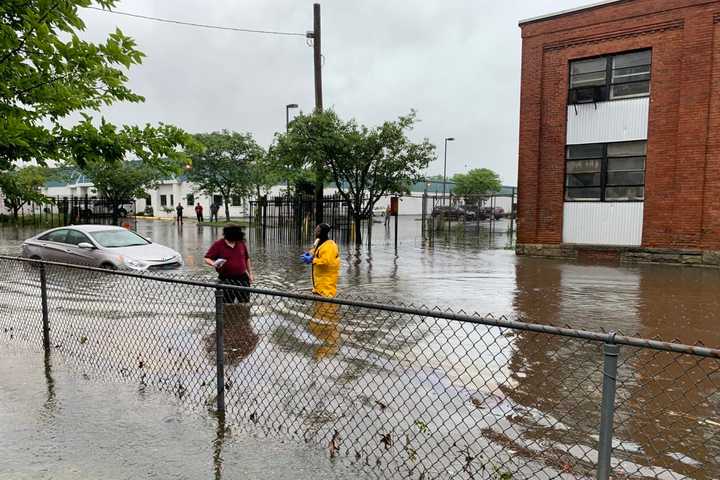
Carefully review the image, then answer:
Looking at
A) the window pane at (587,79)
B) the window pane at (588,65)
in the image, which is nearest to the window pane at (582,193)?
the window pane at (587,79)

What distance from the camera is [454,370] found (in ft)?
19.4

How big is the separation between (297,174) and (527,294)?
13905 mm

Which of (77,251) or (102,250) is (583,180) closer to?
(102,250)

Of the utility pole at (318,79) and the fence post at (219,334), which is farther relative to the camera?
Result: the utility pole at (318,79)

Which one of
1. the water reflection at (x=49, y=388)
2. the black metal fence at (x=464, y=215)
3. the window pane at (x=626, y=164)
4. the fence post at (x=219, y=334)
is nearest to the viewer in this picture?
the fence post at (x=219, y=334)

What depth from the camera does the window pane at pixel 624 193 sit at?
16.8m

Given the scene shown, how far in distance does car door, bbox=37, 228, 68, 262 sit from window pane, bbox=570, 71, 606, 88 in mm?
15646

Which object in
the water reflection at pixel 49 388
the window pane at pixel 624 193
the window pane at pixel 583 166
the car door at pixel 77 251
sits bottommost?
the water reflection at pixel 49 388

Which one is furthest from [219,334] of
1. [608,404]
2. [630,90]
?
[630,90]

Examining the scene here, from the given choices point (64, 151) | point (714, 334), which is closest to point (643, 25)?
point (714, 334)

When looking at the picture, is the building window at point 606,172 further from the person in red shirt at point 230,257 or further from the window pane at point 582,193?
the person in red shirt at point 230,257

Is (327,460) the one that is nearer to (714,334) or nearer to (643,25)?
(714,334)

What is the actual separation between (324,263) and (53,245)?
9261 millimetres

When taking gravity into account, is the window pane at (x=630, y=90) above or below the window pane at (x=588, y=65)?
below
